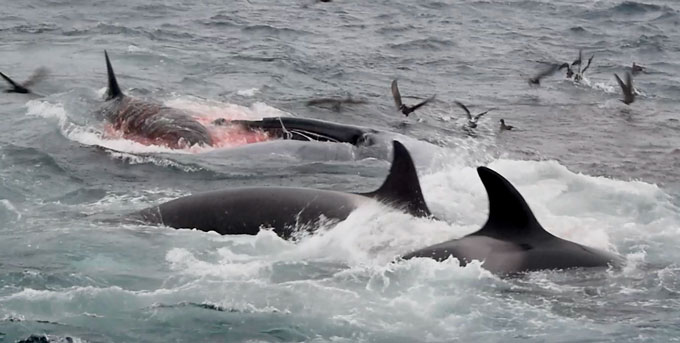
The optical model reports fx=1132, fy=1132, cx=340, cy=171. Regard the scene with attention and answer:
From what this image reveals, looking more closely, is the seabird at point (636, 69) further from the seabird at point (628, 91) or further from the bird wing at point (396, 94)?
the bird wing at point (396, 94)

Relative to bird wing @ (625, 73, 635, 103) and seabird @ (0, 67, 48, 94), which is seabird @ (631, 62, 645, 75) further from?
seabird @ (0, 67, 48, 94)

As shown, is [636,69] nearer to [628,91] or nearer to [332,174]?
[628,91]

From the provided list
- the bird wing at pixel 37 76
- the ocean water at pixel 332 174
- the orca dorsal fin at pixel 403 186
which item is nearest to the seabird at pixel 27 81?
the bird wing at pixel 37 76

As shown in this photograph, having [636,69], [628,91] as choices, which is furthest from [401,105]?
[636,69]

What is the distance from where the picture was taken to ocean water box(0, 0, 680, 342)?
9578mm

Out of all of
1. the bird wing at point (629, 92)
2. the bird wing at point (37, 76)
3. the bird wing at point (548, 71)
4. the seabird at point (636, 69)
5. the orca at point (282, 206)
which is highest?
the orca at point (282, 206)

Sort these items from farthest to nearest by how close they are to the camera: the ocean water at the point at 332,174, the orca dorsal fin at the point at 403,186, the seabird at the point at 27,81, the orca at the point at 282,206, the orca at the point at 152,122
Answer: the seabird at the point at 27,81, the orca at the point at 152,122, the orca at the point at 282,206, the orca dorsal fin at the point at 403,186, the ocean water at the point at 332,174

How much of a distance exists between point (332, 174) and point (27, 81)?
29.5 feet

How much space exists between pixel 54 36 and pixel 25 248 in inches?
666

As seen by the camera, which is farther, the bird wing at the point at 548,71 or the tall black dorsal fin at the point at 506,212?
Result: the bird wing at the point at 548,71

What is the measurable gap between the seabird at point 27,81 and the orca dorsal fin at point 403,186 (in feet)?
34.8

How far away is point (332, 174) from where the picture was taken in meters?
15.2

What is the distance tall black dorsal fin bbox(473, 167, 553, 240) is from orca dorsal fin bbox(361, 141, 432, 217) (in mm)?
1084

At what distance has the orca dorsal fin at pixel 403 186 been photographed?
11.3 metres
